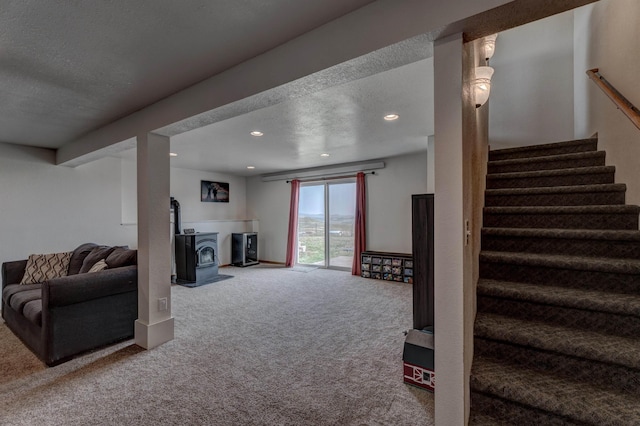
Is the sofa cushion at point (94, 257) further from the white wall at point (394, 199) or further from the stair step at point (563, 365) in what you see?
the white wall at point (394, 199)

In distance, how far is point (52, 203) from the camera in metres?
4.29

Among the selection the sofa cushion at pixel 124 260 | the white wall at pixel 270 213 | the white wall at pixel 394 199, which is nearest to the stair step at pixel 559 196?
the white wall at pixel 394 199

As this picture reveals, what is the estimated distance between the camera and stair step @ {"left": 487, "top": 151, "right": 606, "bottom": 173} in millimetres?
2637

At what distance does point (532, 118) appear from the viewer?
3.80 metres

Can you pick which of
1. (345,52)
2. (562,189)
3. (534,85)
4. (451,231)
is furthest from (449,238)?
(534,85)

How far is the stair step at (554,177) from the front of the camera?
2.40 meters

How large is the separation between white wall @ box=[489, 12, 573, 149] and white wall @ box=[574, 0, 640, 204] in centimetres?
25

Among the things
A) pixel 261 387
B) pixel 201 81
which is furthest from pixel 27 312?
pixel 201 81

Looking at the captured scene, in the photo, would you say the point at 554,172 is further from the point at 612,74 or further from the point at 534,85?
the point at 534,85

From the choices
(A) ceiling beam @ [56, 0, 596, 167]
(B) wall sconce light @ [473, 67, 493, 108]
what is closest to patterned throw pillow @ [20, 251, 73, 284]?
(A) ceiling beam @ [56, 0, 596, 167]

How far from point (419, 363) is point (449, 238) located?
126 cm

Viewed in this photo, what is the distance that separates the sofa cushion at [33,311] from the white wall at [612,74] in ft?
15.9

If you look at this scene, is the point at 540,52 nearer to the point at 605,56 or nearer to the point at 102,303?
the point at 605,56

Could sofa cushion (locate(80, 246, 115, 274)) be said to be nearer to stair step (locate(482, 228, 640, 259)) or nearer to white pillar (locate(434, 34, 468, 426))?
white pillar (locate(434, 34, 468, 426))
